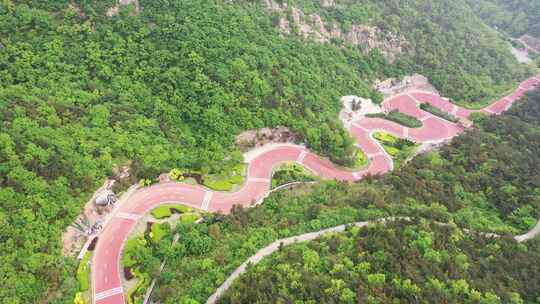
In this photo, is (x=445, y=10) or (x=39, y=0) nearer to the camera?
(x=39, y=0)

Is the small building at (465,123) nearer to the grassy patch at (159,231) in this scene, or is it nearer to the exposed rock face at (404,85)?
the exposed rock face at (404,85)

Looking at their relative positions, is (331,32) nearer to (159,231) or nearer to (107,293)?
(159,231)

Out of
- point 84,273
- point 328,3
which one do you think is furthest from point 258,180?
point 328,3

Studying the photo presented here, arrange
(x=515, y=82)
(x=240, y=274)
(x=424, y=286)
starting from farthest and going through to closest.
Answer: (x=515, y=82) < (x=240, y=274) < (x=424, y=286)

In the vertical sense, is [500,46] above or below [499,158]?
above

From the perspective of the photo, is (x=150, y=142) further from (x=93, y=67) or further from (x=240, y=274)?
(x=240, y=274)

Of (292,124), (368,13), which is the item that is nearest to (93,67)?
(292,124)
